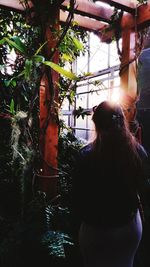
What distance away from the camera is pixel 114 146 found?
62.3 inches

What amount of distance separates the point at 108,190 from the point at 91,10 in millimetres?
2067

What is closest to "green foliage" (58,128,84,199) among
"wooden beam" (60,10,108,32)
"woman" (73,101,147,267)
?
"wooden beam" (60,10,108,32)

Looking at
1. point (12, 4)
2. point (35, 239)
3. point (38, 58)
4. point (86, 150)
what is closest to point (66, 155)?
point (35, 239)

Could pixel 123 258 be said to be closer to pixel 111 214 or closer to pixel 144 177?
pixel 111 214

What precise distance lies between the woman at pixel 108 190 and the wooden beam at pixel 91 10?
1.60 m

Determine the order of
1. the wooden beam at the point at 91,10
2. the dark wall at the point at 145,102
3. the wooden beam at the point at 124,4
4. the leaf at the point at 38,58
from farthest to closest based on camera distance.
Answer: the dark wall at the point at 145,102 → the wooden beam at the point at 91,10 → the wooden beam at the point at 124,4 → the leaf at the point at 38,58

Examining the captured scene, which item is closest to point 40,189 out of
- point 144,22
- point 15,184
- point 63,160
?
point 15,184

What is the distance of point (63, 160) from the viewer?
3771 millimetres

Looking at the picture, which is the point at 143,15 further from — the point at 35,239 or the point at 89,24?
the point at 35,239

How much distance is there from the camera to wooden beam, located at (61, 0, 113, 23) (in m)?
2.79

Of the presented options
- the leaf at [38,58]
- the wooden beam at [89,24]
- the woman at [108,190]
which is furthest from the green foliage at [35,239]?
the wooden beam at [89,24]

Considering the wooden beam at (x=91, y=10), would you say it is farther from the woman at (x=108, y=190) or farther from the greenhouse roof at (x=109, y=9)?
the woman at (x=108, y=190)

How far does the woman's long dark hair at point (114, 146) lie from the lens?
61.7 inches

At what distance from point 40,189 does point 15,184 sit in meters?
0.41
